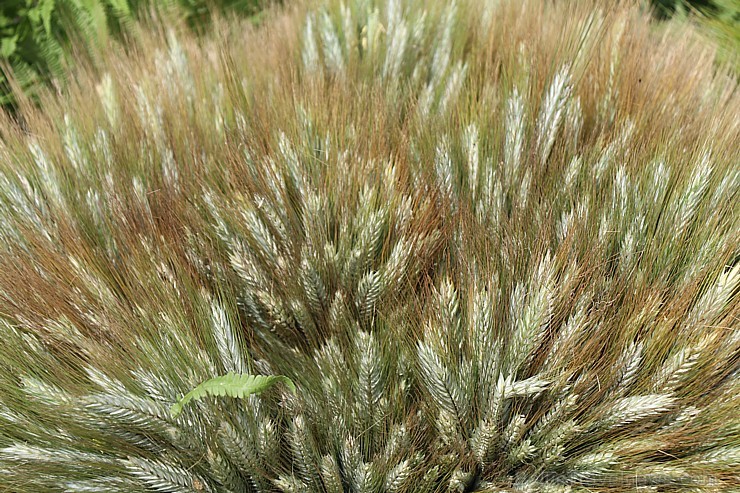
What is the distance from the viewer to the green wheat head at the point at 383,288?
1829 millimetres

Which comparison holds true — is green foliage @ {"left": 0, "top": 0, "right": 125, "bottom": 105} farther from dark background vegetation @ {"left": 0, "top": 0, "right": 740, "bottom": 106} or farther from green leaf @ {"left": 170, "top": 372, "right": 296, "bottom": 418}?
green leaf @ {"left": 170, "top": 372, "right": 296, "bottom": 418}

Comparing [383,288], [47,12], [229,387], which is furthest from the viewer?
[47,12]

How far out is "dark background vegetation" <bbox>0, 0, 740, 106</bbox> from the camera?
3438 mm

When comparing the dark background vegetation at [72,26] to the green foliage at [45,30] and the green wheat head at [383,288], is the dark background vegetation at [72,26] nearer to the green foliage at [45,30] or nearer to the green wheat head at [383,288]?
the green foliage at [45,30]

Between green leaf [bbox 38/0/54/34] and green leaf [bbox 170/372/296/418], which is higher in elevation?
green leaf [bbox 38/0/54/34]

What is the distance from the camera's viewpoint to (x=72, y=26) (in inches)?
141

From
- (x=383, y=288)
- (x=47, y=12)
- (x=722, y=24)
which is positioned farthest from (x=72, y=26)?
(x=722, y=24)

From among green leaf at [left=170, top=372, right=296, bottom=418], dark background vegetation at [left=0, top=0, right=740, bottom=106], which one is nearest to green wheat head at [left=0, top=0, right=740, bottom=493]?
green leaf at [left=170, top=372, right=296, bottom=418]

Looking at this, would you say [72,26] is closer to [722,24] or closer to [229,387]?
[229,387]

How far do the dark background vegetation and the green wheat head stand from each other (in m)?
0.99

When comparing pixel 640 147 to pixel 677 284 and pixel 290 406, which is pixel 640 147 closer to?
pixel 677 284

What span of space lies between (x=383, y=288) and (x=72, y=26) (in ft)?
8.74

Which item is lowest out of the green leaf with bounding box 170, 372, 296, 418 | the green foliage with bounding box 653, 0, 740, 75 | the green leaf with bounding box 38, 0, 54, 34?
the green foliage with bounding box 653, 0, 740, 75

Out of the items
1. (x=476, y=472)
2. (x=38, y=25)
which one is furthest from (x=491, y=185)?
(x=38, y=25)
